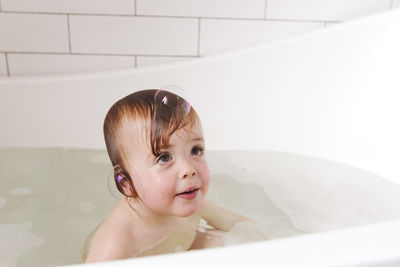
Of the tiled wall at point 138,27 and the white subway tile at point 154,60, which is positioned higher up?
the tiled wall at point 138,27

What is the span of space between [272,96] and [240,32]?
243mm

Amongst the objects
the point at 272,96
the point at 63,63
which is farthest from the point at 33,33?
the point at 272,96

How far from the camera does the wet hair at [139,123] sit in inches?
24.5

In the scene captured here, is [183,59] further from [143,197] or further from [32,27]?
[143,197]

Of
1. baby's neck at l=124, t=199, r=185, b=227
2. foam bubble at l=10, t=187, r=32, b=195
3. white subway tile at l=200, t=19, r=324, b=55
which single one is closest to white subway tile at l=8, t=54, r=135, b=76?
white subway tile at l=200, t=19, r=324, b=55

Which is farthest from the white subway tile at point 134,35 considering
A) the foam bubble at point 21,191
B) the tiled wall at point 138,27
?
the foam bubble at point 21,191

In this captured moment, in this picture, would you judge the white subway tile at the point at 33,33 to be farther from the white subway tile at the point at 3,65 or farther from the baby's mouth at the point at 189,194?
the baby's mouth at the point at 189,194

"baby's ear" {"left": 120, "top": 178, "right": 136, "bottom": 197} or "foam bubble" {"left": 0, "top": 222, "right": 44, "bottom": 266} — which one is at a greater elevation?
"baby's ear" {"left": 120, "top": 178, "right": 136, "bottom": 197}

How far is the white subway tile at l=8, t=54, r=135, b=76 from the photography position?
127cm

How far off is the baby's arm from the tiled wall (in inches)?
25.0

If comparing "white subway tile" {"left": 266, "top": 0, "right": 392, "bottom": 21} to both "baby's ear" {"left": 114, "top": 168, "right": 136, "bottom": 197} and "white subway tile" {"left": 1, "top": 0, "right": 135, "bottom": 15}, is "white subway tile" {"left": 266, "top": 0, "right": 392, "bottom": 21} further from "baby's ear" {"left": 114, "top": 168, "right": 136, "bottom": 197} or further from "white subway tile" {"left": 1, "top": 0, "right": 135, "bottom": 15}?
"baby's ear" {"left": 114, "top": 168, "right": 136, "bottom": 197}

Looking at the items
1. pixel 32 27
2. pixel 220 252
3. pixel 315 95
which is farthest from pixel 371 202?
pixel 32 27

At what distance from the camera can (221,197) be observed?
1.02m

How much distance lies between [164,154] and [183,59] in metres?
0.72
